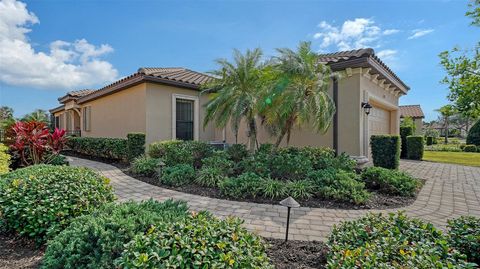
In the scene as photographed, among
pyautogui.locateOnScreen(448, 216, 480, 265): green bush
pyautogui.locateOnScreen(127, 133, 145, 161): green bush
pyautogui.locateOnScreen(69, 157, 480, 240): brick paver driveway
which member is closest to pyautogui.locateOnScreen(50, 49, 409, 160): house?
pyautogui.locateOnScreen(127, 133, 145, 161): green bush

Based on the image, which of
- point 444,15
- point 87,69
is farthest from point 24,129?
point 444,15

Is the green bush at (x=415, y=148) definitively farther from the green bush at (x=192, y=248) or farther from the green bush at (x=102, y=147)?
the green bush at (x=102, y=147)

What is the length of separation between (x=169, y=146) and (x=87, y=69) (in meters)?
7.92

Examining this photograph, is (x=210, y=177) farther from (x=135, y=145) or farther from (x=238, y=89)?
(x=135, y=145)

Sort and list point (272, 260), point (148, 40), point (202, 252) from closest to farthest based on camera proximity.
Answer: point (202, 252) → point (272, 260) → point (148, 40)

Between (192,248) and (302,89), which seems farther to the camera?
(302,89)

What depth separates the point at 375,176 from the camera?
5977mm

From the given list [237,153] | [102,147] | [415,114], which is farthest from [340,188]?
[415,114]

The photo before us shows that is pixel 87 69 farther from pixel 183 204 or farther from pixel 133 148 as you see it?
pixel 183 204

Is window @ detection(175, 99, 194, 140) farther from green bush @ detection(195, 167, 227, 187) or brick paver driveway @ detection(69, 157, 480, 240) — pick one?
green bush @ detection(195, 167, 227, 187)

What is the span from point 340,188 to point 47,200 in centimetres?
506

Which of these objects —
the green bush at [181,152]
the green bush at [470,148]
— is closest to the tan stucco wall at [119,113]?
the green bush at [181,152]

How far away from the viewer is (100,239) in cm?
194

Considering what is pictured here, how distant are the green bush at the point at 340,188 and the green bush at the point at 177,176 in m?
3.24
